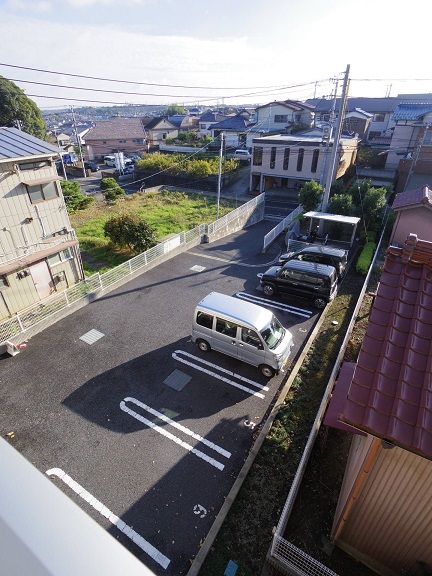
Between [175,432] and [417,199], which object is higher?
[417,199]

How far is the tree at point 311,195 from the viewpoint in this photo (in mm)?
21625

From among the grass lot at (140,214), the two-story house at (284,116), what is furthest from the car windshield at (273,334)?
the two-story house at (284,116)

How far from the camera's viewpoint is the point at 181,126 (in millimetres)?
65312

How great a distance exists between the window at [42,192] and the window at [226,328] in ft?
31.4

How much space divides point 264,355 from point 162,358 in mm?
3500

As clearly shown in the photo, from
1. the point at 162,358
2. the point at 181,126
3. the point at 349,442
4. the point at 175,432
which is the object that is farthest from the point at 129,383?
the point at 181,126

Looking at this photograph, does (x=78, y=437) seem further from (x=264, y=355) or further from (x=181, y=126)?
(x=181, y=126)

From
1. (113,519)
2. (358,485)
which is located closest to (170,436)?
(113,519)

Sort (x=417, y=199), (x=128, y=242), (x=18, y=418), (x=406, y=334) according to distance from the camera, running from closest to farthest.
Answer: (x=406, y=334) → (x=18, y=418) → (x=417, y=199) → (x=128, y=242)

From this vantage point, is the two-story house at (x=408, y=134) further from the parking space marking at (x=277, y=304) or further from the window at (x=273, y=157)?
the parking space marking at (x=277, y=304)

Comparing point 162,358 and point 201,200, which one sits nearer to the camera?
point 162,358

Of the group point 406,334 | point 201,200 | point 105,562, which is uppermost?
point 105,562

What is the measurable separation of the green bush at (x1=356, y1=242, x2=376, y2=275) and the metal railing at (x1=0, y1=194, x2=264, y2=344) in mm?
9404

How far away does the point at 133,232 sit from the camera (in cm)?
1881
